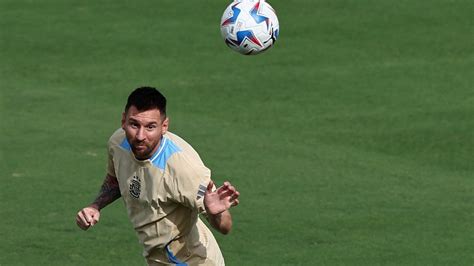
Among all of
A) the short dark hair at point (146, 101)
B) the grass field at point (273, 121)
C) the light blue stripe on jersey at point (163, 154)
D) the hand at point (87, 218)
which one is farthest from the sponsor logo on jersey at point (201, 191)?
the grass field at point (273, 121)

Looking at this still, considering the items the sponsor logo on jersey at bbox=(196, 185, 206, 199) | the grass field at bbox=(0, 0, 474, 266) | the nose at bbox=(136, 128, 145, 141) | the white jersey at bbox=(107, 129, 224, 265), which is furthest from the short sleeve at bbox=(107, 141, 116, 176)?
the grass field at bbox=(0, 0, 474, 266)

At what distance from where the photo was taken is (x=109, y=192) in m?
8.63

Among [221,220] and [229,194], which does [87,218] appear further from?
[229,194]

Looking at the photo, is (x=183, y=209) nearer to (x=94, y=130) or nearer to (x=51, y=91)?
(x=94, y=130)

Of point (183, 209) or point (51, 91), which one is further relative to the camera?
point (51, 91)

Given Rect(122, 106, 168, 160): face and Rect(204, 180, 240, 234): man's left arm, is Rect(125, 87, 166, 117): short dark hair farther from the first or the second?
Rect(204, 180, 240, 234): man's left arm

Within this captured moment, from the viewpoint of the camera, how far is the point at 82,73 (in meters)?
18.4

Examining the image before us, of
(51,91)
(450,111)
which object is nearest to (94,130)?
(51,91)

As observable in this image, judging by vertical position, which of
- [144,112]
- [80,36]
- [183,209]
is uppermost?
[144,112]

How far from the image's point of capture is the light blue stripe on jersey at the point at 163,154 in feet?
26.1

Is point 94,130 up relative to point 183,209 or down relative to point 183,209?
down

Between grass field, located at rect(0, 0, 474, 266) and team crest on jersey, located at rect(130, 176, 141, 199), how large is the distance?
3.14 m

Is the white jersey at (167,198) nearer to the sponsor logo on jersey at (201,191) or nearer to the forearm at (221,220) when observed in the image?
the sponsor logo on jersey at (201,191)

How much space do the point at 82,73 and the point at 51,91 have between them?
0.95m
